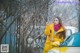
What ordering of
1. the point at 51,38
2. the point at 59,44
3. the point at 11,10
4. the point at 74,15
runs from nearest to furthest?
the point at 59,44, the point at 51,38, the point at 11,10, the point at 74,15

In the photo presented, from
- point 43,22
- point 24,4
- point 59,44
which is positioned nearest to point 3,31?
point 24,4

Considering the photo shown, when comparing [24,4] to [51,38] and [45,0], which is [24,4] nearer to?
[45,0]

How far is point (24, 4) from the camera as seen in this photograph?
1518 cm

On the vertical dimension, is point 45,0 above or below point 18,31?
above

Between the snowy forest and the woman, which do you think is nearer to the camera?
the woman

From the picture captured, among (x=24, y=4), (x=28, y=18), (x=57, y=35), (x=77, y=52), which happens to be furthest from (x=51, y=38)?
(x=28, y=18)

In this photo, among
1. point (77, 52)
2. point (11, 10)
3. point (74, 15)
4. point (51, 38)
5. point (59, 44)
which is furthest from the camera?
point (74, 15)

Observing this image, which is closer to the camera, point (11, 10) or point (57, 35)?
point (57, 35)

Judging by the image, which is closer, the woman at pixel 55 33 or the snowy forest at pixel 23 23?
the woman at pixel 55 33

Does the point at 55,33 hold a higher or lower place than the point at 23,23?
lower

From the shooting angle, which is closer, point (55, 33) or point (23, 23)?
point (55, 33)

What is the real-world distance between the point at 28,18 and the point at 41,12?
708mm

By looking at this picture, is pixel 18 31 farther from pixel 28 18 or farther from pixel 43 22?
pixel 43 22

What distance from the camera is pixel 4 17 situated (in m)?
15.5
